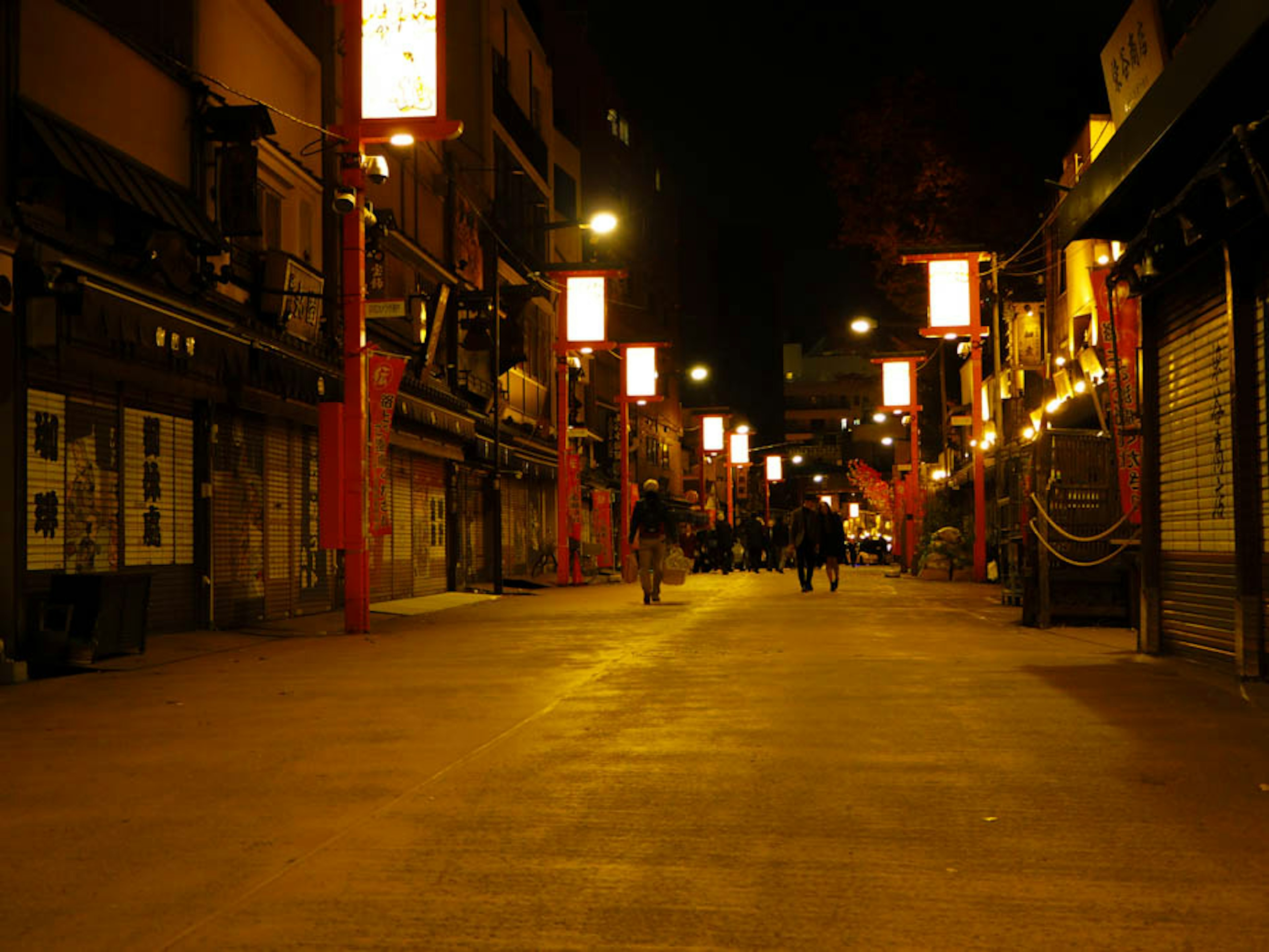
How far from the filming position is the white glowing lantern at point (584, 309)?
34.4m

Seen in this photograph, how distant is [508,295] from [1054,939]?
3092 cm

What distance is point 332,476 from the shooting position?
1711 centimetres

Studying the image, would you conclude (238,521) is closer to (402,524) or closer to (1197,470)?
(402,524)

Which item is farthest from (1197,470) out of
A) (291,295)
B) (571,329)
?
(571,329)

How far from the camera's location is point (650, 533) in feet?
73.7

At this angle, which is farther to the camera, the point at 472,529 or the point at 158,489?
the point at 472,529

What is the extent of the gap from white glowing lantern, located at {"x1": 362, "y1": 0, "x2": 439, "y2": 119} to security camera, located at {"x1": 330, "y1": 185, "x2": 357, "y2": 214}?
1.00 m

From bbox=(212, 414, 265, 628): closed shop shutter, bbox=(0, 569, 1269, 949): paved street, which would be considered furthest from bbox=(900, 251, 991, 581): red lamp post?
bbox=(0, 569, 1269, 949): paved street

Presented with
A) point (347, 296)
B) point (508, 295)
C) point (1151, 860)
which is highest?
point (508, 295)

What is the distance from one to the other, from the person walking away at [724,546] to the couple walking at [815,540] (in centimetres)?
1732

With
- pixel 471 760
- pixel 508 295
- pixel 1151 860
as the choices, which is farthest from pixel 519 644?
pixel 508 295

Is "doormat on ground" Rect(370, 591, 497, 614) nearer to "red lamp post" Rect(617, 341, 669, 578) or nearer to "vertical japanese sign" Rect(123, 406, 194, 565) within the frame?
"vertical japanese sign" Rect(123, 406, 194, 565)

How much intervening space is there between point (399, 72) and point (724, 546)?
30.1m

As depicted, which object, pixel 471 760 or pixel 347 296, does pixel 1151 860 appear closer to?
pixel 471 760
